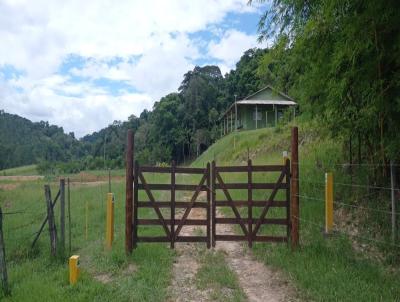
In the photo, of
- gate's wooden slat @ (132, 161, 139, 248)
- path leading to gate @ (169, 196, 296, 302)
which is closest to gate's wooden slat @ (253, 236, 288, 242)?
path leading to gate @ (169, 196, 296, 302)

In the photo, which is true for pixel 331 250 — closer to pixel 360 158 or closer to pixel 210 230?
pixel 210 230

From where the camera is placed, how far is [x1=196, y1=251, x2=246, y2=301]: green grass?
5887 mm

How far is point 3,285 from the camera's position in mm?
6520

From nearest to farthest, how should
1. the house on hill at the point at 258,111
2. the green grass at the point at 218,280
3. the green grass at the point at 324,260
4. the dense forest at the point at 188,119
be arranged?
the green grass at the point at 324,260 < the green grass at the point at 218,280 < the house on hill at the point at 258,111 < the dense forest at the point at 188,119

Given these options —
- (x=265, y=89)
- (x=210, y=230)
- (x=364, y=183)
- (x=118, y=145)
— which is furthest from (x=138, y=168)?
(x=118, y=145)

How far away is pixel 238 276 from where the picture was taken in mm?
6859

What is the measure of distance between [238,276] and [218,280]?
0.51 metres

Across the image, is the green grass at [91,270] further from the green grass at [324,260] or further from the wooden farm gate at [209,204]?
the green grass at [324,260]

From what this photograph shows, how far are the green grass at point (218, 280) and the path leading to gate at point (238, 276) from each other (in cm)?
10

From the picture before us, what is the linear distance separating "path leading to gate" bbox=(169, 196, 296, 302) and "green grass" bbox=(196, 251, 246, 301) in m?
0.10

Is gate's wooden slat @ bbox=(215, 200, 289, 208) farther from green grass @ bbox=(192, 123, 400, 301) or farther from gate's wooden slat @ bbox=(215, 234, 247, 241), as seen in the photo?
green grass @ bbox=(192, 123, 400, 301)

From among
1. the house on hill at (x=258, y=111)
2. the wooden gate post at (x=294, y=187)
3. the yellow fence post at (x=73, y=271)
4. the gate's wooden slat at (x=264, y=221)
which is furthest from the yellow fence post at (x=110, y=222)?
the house on hill at (x=258, y=111)

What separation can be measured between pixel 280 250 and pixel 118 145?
83.1 metres

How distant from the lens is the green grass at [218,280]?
5.89m
